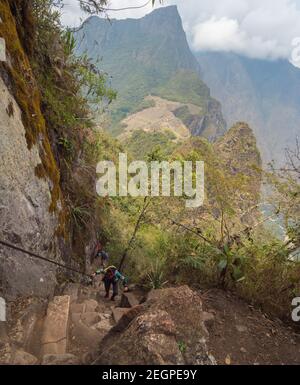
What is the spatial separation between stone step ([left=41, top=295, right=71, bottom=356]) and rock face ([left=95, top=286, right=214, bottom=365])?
1354 millimetres

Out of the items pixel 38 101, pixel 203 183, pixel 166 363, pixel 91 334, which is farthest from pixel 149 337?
pixel 203 183

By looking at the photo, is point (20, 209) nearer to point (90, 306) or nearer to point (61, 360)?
point (61, 360)

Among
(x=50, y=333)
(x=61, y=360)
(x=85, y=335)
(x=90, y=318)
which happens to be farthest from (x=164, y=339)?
(x=90, y=318)

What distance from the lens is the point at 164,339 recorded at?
3406mm

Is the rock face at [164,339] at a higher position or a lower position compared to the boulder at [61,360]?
higher

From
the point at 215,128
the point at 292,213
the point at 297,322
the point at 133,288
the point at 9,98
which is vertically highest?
the point at 215,128

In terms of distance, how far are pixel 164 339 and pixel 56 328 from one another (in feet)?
8.52

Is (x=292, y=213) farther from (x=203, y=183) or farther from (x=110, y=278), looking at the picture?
(x=203, y=183)

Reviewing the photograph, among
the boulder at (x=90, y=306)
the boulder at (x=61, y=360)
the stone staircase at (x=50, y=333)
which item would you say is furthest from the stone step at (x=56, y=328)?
the boulder at (x=90, y=306)

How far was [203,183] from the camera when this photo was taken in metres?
13.3

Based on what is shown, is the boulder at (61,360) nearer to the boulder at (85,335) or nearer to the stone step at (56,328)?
the stone step at (56,328)

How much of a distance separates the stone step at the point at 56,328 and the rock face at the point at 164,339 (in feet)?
4.44

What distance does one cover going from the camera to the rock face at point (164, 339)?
3.28 meters
